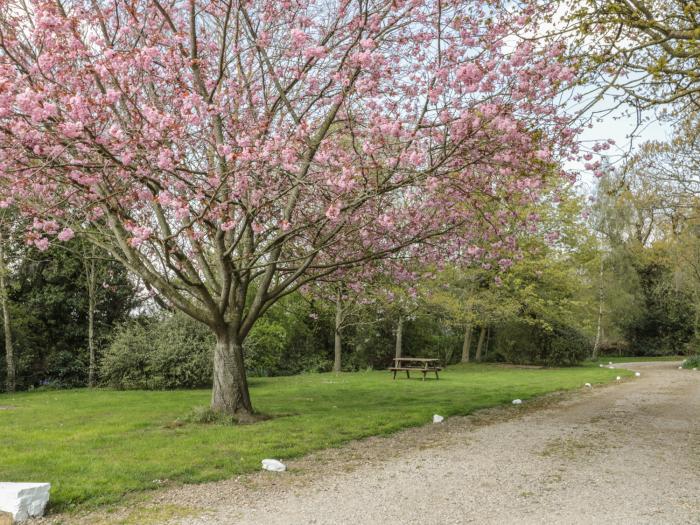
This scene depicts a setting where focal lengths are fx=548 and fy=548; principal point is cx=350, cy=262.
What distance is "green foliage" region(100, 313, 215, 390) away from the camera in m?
15.3

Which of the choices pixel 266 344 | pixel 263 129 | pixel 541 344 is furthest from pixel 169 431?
pixel 541 344

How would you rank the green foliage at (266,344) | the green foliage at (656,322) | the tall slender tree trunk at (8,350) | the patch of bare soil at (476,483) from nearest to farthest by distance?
the patch of bare soil at (476,483) → the tall slender tree trunk at (8,350) → the green foliage at (266,344) → the green foliage at (656,322)

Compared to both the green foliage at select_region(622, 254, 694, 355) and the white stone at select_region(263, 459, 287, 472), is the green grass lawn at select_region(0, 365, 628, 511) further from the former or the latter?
the green foliage at select_region(622, 254, 694, 355)

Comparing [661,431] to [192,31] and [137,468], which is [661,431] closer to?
[137,468]

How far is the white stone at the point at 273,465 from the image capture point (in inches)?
240

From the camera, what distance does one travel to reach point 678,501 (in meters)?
4.95

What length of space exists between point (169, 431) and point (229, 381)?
1.31 m

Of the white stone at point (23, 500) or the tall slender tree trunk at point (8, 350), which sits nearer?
the white stone at point (23, 500)

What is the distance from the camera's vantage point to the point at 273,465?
6.11 m

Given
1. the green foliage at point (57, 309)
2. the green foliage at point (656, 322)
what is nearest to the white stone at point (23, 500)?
the green foliage at point (57, 309)

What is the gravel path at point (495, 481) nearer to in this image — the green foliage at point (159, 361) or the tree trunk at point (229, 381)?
the tree trunk at point (229, 381)

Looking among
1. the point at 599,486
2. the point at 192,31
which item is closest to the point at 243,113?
the point at 192,31

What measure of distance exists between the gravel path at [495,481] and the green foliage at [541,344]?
18165 mm

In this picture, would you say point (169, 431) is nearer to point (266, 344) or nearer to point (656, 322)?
point (266, 344)
